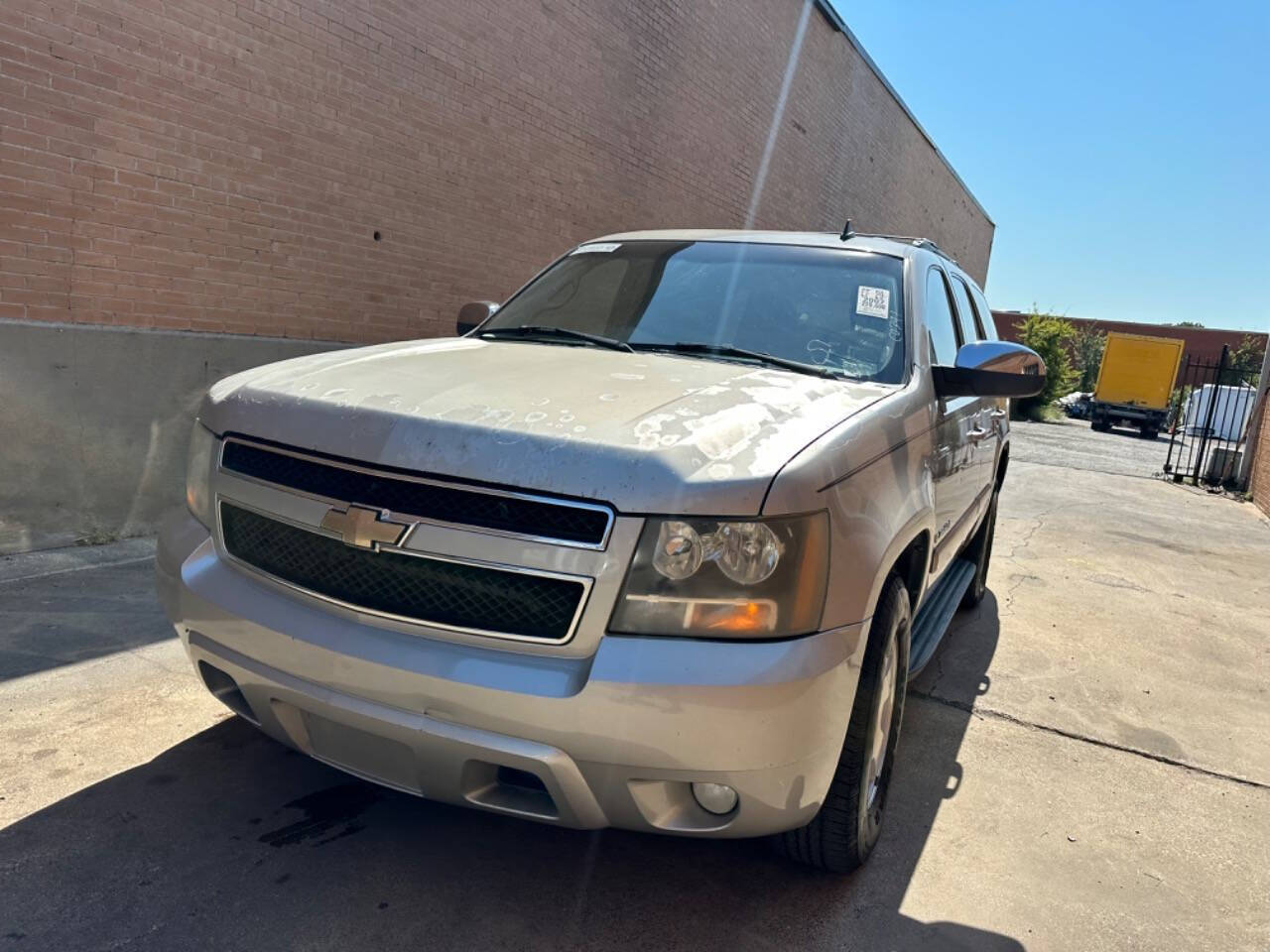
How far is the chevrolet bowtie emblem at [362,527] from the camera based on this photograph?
2.06 m

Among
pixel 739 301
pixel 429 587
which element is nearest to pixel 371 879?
pixel 429 587

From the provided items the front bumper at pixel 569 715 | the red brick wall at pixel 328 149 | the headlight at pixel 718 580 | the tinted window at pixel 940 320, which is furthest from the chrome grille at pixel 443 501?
the red brick wall at pixel 328 149

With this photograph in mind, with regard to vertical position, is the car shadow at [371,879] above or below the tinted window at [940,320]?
below

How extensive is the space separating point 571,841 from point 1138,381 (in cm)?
3317

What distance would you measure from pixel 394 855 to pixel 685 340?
1857mm

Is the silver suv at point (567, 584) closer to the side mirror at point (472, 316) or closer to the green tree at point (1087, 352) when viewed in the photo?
the side mirror at point (472, 316)

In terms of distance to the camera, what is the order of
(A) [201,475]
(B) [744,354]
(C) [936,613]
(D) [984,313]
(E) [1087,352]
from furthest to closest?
1. (E) [1087,352]
2. (D) [984,313]
3. (C) [936,613]
4. (B) [744,354]
5. (A) [201,475]

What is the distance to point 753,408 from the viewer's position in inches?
93.1

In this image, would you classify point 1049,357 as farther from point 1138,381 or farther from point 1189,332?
point 1189,332

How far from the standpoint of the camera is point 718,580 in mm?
1952

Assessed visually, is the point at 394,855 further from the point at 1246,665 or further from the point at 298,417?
the point at 1246,665

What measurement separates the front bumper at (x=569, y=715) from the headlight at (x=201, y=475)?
38 centimetres

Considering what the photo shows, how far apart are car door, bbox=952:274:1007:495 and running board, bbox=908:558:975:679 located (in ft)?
1.59

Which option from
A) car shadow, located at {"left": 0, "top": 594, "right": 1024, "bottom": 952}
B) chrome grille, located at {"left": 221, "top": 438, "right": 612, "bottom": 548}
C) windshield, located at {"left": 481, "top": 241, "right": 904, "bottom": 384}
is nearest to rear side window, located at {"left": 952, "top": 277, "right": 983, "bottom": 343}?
windshield, located at {"left": 481, "top": 241, "right": 904, "bottom": 384}
